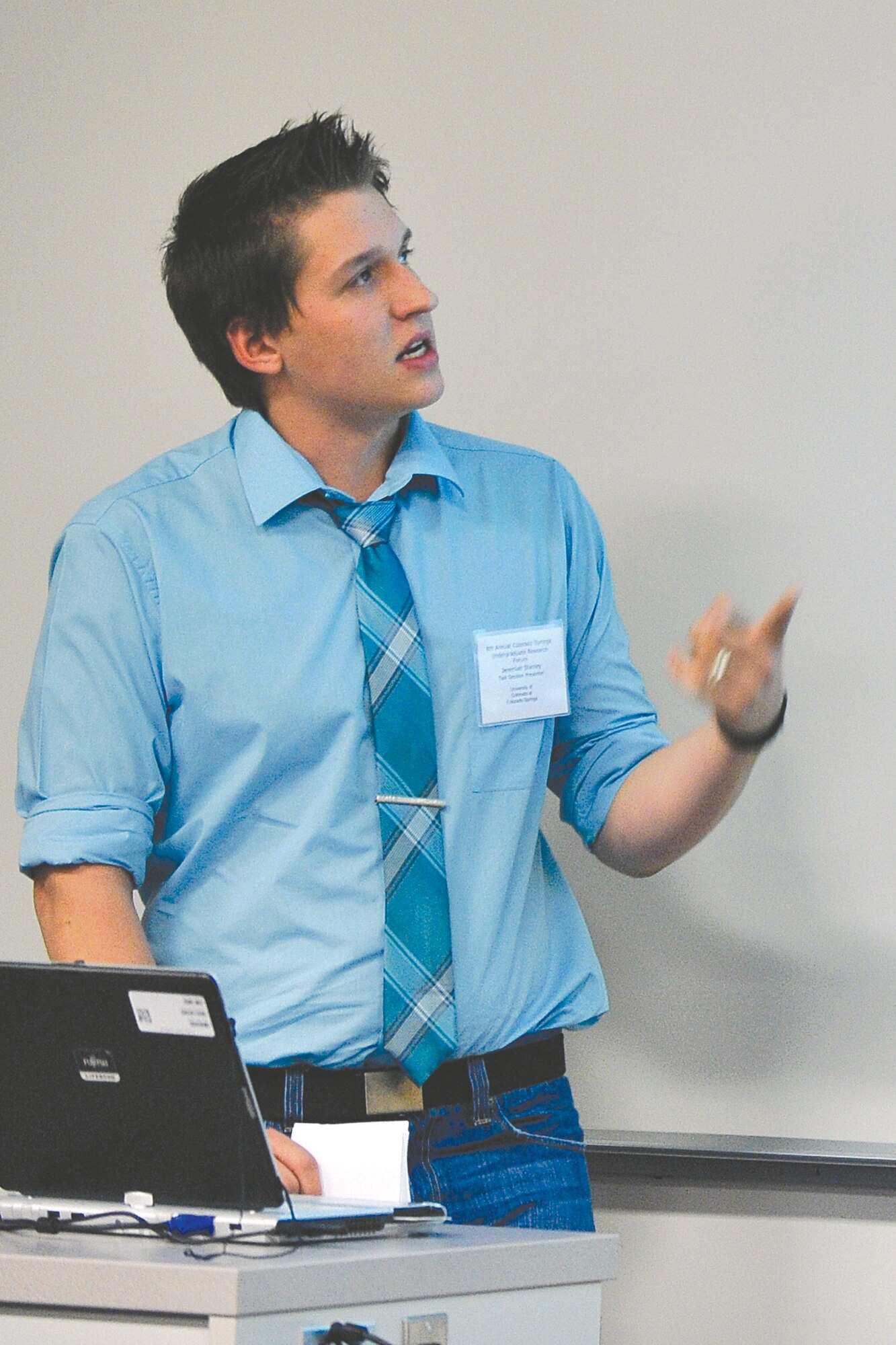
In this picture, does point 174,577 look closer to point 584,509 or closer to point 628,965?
point 584,509

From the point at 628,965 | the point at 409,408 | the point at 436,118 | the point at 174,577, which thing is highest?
the point at 436,118

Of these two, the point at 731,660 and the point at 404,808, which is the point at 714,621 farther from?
the point at 404,808

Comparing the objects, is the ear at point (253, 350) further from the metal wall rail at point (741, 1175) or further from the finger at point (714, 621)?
the metal wall rail at point (741, 1175)

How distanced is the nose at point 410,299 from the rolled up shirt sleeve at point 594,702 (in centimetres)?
30

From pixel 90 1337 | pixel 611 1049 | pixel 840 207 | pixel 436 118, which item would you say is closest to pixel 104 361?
pixel 436 118

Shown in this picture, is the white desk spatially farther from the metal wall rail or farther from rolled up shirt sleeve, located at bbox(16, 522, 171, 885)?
the metal wall rail

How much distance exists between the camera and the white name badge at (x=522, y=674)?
6.39 ft

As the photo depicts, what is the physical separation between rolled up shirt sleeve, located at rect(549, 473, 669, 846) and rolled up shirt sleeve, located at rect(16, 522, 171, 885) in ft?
1.66

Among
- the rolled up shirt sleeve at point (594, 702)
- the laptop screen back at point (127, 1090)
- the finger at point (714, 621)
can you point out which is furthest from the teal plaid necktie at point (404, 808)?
the laptop screen back at point (127, 1090)

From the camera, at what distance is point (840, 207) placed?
2209 mm

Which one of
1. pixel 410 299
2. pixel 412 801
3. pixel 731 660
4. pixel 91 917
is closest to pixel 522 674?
pixel 412 801

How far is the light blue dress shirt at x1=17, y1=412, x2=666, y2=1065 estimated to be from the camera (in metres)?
1.80

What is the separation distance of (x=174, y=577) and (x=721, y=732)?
0.64 meters

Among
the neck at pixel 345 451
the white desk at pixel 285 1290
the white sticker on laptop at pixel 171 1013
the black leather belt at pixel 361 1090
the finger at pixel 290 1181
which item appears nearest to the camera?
the white desk at pixel 285 1290
